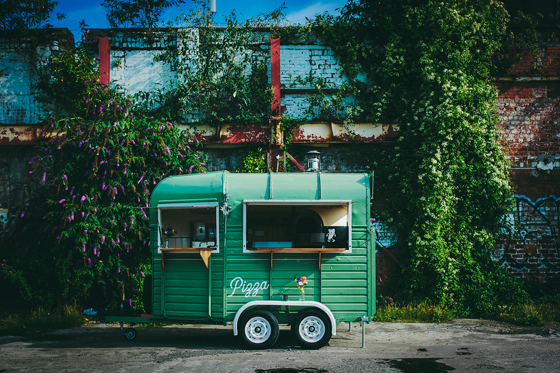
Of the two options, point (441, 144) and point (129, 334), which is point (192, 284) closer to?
point (129, 334)

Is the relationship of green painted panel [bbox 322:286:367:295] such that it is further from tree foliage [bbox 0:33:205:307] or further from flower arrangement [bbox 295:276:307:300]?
tree foliage [bbox 0:33:205:307]

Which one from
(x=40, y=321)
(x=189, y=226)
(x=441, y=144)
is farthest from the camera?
(x=441, y=144)

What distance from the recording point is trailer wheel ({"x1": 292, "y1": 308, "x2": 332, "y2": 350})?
700 centimetres

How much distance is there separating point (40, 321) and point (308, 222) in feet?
18.5

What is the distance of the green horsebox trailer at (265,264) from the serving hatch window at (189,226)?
0.03 metres

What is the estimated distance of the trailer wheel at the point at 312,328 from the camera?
7.00 meters

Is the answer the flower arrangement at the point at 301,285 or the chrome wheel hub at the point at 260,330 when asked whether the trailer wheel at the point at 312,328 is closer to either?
the flower arrangement at the point at 301,285

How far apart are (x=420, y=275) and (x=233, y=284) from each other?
482cm

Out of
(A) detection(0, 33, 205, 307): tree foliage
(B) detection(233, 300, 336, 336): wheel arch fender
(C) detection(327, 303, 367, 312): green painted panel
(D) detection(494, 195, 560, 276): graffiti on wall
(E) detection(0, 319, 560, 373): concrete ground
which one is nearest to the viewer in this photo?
(E) detection(0, 319, 560, 373): concrete ground

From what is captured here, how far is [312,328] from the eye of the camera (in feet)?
23.1

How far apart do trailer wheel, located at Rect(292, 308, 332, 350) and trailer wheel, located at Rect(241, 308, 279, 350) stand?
1.14ft

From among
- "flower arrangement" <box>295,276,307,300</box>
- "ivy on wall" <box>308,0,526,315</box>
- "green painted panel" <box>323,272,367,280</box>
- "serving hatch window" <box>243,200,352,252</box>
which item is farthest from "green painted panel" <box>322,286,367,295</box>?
"ivy on wall" <box>308,0,526,315</box>

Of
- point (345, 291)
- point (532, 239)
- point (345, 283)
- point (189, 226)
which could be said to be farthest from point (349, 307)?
point (532, 239)

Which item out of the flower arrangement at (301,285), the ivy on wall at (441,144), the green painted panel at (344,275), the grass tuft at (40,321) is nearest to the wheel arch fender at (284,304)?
the flower arrangement at (301,285)
